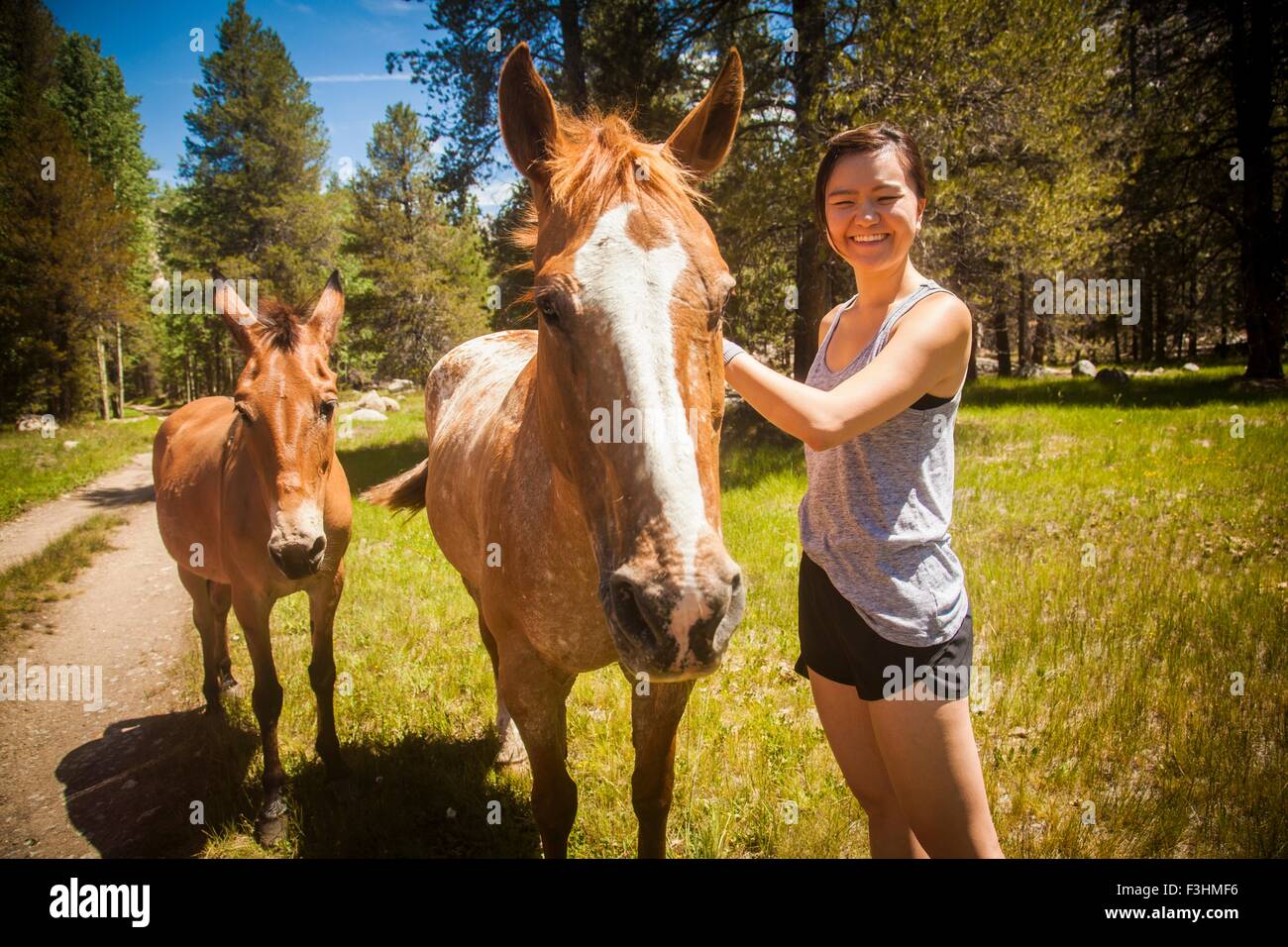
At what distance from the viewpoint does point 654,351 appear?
56.8 inches

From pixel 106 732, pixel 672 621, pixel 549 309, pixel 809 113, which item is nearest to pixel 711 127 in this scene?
pixel 549 309

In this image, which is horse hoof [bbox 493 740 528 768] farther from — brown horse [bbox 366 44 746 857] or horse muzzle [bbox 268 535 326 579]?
horse muzzle [bbox 268 535 326 579]

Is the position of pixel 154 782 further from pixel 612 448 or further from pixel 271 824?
pixel 612 448

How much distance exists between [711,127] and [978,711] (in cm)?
393

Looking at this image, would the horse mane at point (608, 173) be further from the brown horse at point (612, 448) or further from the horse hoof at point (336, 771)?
the horse hoof at point (336, 771)

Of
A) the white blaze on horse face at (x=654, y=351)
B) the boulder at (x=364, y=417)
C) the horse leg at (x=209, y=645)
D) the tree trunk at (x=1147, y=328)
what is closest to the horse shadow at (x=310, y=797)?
the horse leg at (x=209, y=645)

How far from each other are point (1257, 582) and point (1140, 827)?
146 inches

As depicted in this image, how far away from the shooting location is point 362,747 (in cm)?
410

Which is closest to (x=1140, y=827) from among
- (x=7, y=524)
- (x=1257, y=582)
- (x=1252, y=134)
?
(x=1257, y=582)

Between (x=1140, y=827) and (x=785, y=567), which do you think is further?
(x=785, y=567)

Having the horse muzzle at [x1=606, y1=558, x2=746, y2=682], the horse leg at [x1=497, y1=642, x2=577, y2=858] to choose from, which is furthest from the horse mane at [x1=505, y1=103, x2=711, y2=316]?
the horse leg at [x1=497, y1=642, x2=577, y2=858]

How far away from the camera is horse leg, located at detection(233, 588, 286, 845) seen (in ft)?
11.6
